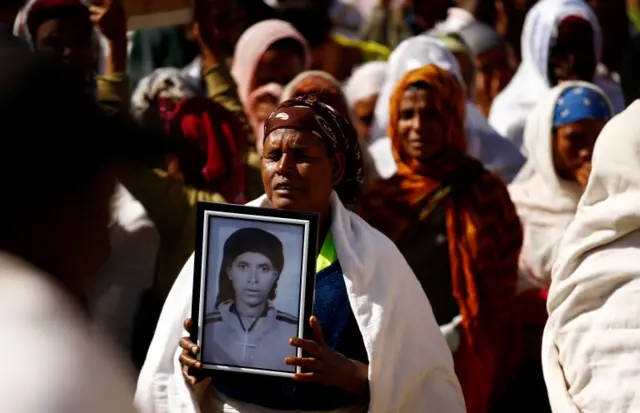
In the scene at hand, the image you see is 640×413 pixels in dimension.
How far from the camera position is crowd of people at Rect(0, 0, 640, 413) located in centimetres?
218

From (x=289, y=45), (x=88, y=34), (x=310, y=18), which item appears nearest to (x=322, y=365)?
(x=88, y=34)

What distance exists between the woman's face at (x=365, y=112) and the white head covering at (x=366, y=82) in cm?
2

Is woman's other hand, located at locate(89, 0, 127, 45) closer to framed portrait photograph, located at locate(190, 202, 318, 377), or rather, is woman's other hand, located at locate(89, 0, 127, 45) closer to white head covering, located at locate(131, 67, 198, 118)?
white head covering, located at locate(131, 67, 198, 118)

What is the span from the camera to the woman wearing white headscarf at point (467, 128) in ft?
24.9

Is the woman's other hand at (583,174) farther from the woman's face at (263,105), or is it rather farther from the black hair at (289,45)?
the black hair at (289,45)

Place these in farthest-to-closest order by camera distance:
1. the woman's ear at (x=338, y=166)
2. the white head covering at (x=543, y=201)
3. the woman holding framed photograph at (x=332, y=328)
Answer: the white head covering at (x=543, y=201) < the woman's ear at (x=338, y=166) < the woman holding framed photograph at (x=332, y=328)

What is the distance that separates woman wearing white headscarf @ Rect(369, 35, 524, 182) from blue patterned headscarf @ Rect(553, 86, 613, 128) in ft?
1.99

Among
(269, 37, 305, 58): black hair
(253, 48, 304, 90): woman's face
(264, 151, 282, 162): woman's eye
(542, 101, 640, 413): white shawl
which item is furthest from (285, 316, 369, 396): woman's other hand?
(269, 37, 305, 58): black hair

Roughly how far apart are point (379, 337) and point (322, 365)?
0.28 metres

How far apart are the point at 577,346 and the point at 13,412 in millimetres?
2957

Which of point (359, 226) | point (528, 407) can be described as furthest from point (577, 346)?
point (528, 407)

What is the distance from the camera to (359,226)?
15.7 feet

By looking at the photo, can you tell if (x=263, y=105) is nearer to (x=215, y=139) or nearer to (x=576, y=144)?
(x=215, y=139)

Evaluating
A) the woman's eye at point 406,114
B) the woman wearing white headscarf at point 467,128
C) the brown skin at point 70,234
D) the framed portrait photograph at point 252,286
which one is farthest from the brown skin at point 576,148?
the brown skin at point 70,234
